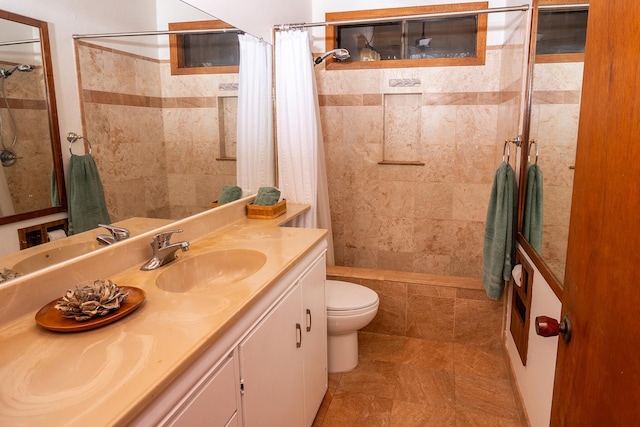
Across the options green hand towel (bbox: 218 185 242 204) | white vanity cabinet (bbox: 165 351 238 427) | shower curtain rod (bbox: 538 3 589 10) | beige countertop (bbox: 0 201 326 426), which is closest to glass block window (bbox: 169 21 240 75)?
green hand towel (bbox: 218 185 242 204)

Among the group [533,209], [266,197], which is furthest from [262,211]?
[533,209]

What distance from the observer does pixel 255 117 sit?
2.60 m

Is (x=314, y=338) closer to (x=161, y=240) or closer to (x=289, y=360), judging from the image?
(x=289, y=360)

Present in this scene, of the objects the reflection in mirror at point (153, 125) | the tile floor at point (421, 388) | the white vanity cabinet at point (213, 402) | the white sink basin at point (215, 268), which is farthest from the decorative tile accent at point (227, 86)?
the tile floor at point (421, 388)

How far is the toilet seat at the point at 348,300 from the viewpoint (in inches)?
90.4

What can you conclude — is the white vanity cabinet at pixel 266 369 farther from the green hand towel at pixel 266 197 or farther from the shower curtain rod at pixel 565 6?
the shower curtain rod at pixel 565 6

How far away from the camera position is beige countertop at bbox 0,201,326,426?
757 mm

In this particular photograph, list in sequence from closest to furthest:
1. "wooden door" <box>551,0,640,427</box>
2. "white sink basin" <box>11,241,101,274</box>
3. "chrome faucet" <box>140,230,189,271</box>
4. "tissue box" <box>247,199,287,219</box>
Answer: "wooden door" <box>551,0,640,427</box> → "white sink basin" <box>11,241,101,274</box> → "chrome faucet" <box>140,230,189,271</box> → "tissue box" <box>247,199,287,219</box>

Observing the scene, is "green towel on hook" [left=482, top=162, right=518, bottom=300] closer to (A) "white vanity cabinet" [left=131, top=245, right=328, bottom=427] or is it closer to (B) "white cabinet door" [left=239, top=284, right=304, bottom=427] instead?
(A) "white vanity cabinet" [left=131, top=245, right=328, bottom=427]

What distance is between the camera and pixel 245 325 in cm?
124

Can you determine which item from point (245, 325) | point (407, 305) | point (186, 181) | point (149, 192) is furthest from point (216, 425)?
point (407, 305)

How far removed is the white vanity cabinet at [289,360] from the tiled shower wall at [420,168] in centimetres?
132

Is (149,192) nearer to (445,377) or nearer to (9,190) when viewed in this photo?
(9,190)

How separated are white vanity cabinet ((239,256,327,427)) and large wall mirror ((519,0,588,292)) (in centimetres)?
97
